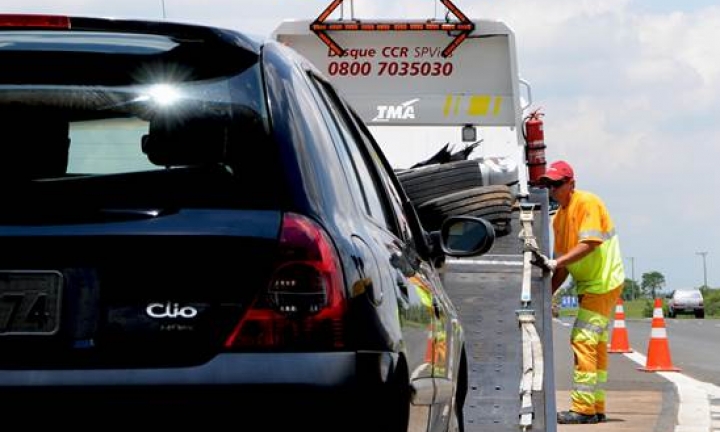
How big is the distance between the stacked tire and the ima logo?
157 inches

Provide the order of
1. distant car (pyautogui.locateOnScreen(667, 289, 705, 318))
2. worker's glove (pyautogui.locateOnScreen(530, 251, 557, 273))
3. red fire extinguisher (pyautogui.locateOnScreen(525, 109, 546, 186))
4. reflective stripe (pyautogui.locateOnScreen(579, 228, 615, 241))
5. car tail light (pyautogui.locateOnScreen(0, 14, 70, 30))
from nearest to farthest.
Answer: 1. car tail light (pyautogui.locateOnScreen(0, 14, 70, 30))
2. worker's glove (pyautogui.locateOnScreen(530, 251, 557, 273))
3. reflective stripe (pyautogui.locateOnScreen(579, 228, 615, 241))
4. red fire extinguisher (pyautogui.locateOnScreen(525, 109, 546, 186))
5. distant car (pyautogui.locateOnScreen(667, 289, 705, 318))

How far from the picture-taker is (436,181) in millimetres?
10336

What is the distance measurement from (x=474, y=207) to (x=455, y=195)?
0.14 meters

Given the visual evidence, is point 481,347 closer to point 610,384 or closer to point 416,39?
point 416,39

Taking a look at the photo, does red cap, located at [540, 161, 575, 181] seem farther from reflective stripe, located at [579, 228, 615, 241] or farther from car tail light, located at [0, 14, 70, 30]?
car tail light, located at [0, 14, 70, 30]

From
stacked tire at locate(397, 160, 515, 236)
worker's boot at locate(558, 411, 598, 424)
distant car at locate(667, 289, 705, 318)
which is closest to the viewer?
stacked tire at locate(397, 160, 515, 236)

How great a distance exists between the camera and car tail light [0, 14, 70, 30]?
154 inches

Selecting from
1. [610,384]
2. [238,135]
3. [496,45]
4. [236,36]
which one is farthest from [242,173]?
[610,384]

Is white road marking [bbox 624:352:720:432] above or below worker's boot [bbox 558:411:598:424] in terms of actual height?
below

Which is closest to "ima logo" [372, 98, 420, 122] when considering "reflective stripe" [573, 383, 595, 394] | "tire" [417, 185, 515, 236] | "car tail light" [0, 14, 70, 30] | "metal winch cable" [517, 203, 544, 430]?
"reflective stripe" [573, 383, 595, 394]

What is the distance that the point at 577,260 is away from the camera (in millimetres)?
11625

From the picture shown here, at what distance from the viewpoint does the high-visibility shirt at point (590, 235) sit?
11773mm

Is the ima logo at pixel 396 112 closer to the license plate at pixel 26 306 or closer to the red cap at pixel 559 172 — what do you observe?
the red cap at pixel 559 172

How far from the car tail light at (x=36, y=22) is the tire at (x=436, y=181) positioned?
6.40 metres
